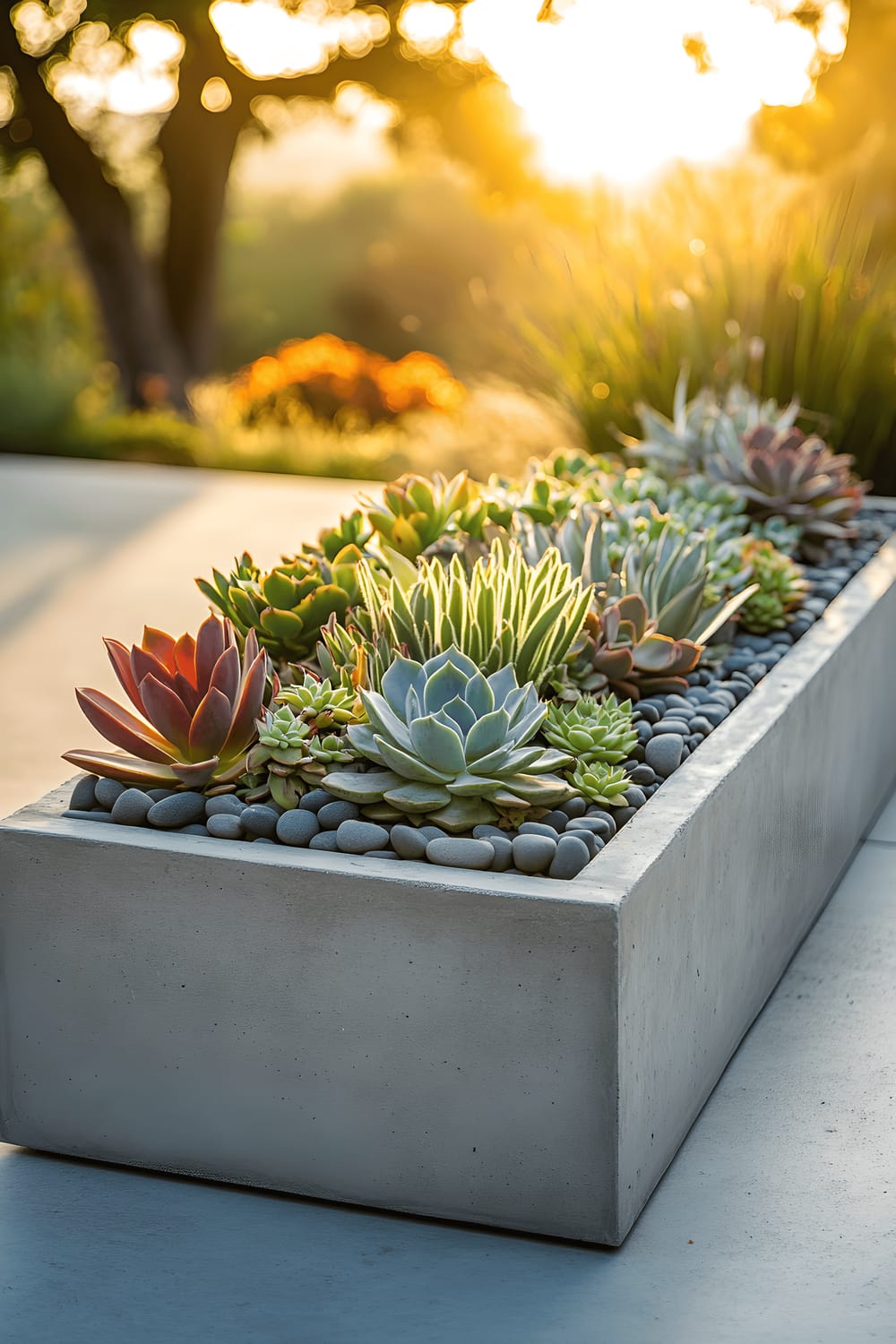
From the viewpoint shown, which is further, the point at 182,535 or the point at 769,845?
the point at 182,535

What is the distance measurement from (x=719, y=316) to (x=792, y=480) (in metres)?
1.33

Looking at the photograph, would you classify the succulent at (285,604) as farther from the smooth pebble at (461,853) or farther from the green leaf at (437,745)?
the smooth pebble at (461,853)

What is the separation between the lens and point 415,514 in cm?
288

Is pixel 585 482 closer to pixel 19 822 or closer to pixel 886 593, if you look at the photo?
pixel 886 593

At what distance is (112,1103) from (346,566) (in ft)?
3.47

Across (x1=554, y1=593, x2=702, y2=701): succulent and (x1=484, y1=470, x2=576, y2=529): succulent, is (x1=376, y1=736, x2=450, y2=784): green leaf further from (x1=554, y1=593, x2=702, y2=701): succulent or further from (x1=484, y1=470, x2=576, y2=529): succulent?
(x1=484, y1=470, x2=576, y2=529): succulent

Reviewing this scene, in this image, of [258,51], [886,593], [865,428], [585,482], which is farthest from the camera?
[258,51]

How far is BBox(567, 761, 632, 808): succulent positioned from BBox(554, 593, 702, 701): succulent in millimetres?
284

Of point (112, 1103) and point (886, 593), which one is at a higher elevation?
point (886, 593)

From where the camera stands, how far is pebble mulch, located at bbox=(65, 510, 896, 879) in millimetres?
1825

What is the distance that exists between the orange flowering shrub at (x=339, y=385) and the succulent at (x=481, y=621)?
9.30 meters

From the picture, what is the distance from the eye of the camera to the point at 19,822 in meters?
1.93

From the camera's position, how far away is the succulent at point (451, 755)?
191 cm

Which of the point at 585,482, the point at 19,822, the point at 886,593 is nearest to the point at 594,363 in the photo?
the point at 585,482
